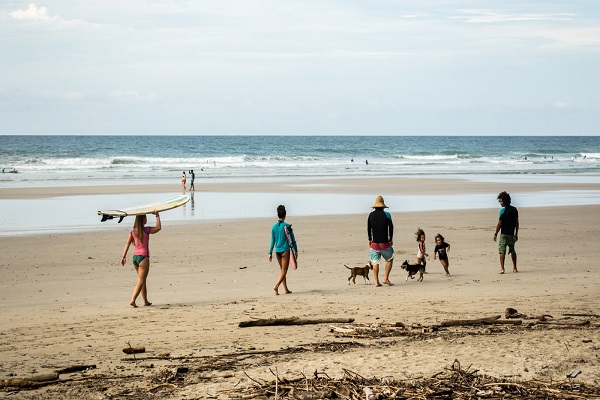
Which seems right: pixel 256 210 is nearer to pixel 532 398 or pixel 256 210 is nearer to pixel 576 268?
pixel 576 268

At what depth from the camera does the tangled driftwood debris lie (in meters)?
5.84

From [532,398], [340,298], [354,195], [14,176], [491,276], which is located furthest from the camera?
[14,176]

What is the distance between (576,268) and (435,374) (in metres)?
8.84

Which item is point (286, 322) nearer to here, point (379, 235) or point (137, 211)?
point (137, 211)

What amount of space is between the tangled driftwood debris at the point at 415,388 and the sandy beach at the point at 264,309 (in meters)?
0.25

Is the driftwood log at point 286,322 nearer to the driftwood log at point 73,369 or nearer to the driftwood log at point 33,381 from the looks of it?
the driftwood log at point 73,369

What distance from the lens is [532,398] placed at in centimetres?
580

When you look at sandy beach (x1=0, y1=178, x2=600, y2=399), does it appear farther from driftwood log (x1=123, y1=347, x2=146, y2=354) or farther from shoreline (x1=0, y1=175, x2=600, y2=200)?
shoreline (x1=0, y1=175, x2=600, y2=200)


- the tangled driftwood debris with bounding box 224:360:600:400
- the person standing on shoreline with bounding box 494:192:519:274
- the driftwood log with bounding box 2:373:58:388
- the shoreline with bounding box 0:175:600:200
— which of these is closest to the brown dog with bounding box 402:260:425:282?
the person standing on shoreline with bounding box 494:192:519:274

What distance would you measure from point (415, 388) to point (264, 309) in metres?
4.60

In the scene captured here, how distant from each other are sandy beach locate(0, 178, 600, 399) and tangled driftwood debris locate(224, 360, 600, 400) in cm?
25

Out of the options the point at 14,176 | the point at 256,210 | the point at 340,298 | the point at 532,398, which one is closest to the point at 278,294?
the point at 340,298

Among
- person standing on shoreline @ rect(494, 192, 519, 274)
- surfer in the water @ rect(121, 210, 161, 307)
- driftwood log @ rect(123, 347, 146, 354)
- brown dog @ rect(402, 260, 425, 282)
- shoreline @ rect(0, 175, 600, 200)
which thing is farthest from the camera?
shoreline @ rect(0, 175, 600, 200)

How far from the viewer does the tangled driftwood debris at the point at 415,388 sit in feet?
19.2
